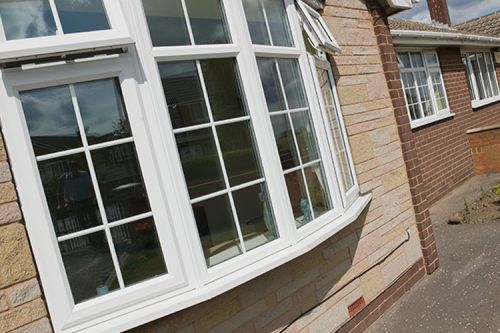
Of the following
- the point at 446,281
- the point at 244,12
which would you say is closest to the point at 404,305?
the point at 446,281

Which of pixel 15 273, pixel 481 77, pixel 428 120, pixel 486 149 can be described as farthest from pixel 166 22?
pixel 481 77

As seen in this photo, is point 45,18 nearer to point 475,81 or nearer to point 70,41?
point 70,41

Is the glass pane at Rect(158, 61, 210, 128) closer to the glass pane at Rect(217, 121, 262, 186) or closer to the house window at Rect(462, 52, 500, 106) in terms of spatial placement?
the glass pane at Rect(217, 121, 262, 186)

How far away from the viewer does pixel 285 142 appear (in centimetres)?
330

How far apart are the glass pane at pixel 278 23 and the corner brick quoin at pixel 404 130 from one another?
1.70m

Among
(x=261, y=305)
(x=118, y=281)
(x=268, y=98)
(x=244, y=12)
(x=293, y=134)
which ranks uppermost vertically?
(x=244, y=12)

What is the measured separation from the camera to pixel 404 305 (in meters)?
4.25

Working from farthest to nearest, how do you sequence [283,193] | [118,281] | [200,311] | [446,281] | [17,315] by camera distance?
[446,281]
[283,193]
[200,311]
[118,281]
[17,315]

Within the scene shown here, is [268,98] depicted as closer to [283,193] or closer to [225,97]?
[225,97]

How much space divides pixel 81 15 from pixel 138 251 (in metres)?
1.39

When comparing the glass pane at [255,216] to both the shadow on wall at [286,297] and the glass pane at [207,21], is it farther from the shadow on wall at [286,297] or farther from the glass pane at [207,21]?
the glass pane at [207,21]

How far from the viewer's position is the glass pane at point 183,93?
8.82 ft

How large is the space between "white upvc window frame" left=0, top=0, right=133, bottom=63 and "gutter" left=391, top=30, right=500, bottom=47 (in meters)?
6.10

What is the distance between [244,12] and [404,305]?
3.19m
